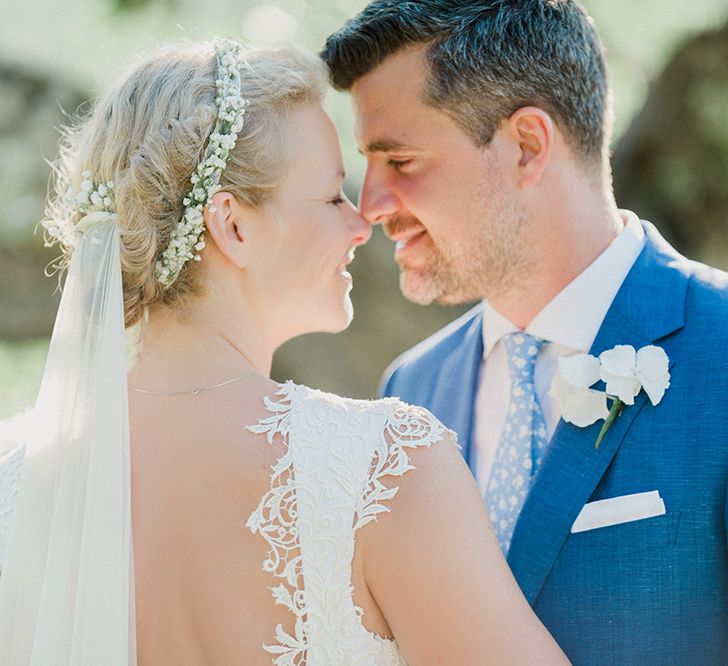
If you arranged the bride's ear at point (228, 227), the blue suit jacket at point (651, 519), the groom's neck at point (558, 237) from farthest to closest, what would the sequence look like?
1. the groom's neck at point (558, 237)
2. the blue suit jacket at point (651, 519)
3. the bride's ear at point (228, 227)

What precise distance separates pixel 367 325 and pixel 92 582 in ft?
14.9

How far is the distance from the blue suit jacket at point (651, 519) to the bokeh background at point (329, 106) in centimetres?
325

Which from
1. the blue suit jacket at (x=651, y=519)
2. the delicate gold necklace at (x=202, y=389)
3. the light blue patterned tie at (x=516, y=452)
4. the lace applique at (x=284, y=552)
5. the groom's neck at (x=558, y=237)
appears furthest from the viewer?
the groom's neck at (x=558, y=237)

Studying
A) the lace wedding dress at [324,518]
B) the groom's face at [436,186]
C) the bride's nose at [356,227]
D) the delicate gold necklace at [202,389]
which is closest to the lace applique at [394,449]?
the lace wedding dress at [324,518]

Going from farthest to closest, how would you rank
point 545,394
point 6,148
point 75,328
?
point 6,148 → point 545,394 → point 75,328

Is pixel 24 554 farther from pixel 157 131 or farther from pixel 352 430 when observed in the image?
pixel 157 131

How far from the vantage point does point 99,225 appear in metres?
2.29

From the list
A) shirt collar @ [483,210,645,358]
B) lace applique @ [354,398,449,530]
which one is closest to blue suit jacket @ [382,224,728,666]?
shirt collar @ [483,210,645,358]

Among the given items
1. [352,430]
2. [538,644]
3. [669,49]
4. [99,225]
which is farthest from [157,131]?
[669,49]

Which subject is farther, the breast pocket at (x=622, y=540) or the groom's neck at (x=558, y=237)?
the groom's neck at (x=558, y=237)

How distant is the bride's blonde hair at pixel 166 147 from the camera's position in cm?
220

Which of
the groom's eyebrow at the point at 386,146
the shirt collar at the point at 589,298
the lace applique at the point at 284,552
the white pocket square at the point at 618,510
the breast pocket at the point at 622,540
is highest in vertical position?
the groom's eyebrow at the point at 386,146

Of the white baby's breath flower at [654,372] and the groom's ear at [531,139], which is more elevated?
the groom's ear at [531,139]

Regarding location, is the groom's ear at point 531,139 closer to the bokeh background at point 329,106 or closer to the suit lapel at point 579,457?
the suit lapel at point 579,457
